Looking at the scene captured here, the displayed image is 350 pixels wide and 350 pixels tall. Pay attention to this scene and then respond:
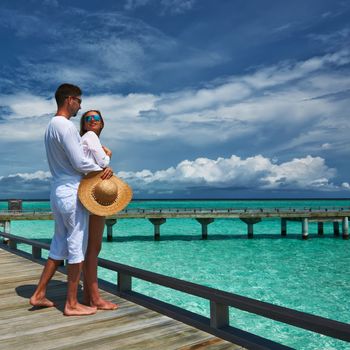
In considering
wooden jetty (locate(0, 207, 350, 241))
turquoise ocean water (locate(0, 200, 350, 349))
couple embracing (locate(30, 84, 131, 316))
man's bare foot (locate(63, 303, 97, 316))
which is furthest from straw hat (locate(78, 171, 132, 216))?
wooden jetty (locate(0, 207, 350, 241))

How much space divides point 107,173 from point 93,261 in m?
0.94

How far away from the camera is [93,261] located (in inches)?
153

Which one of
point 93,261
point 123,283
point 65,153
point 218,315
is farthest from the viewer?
A: point 123,283

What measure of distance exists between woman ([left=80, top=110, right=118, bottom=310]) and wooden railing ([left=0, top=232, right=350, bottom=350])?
18.4 inches

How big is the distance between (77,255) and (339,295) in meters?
14.2

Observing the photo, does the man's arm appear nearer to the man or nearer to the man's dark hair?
the man

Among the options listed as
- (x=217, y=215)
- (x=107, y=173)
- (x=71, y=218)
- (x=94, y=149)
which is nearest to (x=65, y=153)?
(x=94, y=149)

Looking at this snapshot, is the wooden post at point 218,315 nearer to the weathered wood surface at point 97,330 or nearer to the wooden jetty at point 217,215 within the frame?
the weathered wood surface at point 97,330

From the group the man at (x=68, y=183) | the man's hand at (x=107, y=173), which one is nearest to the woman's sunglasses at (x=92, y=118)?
the man at (x=68, y=183)

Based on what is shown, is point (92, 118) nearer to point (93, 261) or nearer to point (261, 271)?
point (93, 261)

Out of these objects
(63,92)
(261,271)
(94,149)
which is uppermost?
(63,92)

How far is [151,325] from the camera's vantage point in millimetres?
3555

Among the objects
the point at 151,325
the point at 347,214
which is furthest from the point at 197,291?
the point at 347,214

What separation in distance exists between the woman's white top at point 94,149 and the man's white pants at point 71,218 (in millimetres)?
315
